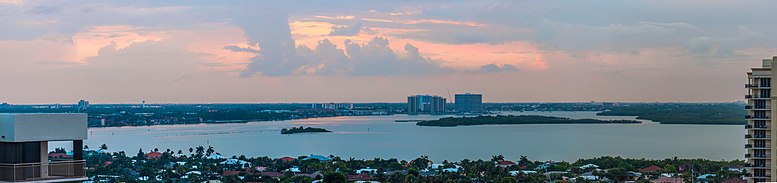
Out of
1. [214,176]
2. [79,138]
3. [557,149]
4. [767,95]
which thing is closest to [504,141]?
[557,149]

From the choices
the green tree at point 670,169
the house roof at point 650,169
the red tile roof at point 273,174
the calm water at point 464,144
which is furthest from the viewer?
→ the calm water at point 464,144

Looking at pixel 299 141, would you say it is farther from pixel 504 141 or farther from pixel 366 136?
pixel 504 141

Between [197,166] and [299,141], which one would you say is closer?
[197,166]

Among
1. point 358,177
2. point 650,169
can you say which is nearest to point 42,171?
point 358,177

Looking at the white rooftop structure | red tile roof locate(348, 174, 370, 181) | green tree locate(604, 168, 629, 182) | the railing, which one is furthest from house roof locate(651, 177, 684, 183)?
the white rooftop structure

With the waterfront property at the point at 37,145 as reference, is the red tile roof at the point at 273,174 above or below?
below

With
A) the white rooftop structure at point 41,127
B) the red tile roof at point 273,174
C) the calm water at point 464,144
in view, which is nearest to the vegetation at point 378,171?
the red tile roof at point 273,174

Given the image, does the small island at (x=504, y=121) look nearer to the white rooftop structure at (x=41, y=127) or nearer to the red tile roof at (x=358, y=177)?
the red tile roof at (x=358, y=177)
